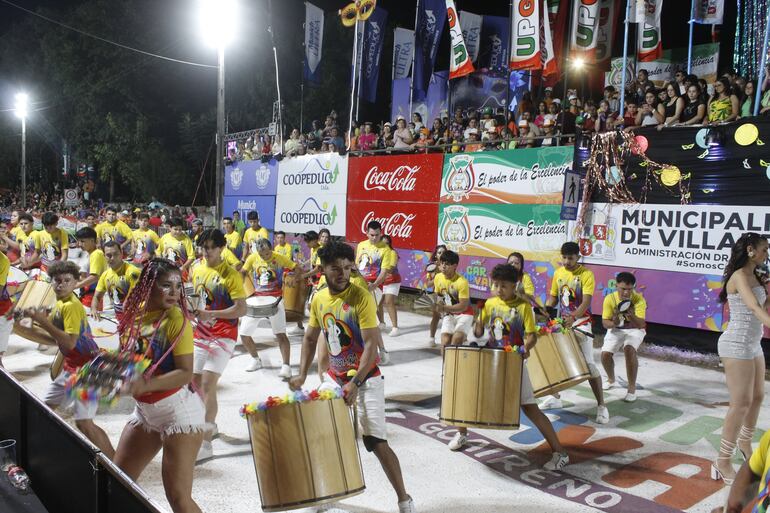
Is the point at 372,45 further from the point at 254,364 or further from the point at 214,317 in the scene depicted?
the point at 214,317

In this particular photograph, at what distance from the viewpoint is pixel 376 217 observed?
564 inches

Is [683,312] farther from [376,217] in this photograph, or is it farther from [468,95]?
[468,95]

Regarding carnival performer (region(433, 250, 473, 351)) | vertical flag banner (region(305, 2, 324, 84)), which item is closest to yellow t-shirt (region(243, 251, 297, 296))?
carnival performer (region(433, 250, 473, 351))

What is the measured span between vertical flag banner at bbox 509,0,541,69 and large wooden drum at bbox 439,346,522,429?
337 inches

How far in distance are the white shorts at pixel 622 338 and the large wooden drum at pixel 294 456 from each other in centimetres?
481

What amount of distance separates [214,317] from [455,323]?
159 inches

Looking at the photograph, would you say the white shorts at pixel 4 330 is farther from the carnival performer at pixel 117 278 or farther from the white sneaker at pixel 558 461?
the white sneaker at pixel 558 461

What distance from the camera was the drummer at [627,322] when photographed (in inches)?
282

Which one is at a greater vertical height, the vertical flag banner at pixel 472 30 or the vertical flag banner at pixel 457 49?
the vertical flag banner at pixel 472 30

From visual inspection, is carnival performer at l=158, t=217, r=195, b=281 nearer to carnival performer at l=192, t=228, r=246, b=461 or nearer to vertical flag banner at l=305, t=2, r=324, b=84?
carnival performer at l=192, t=228, r=246, b=461

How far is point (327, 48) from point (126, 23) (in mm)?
14573

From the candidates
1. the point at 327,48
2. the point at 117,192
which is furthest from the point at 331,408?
the point at 117,192

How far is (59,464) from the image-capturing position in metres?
3.35

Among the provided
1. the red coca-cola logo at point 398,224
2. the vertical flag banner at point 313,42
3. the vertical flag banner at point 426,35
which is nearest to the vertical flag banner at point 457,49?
the vertical flag banner at point 426,35
